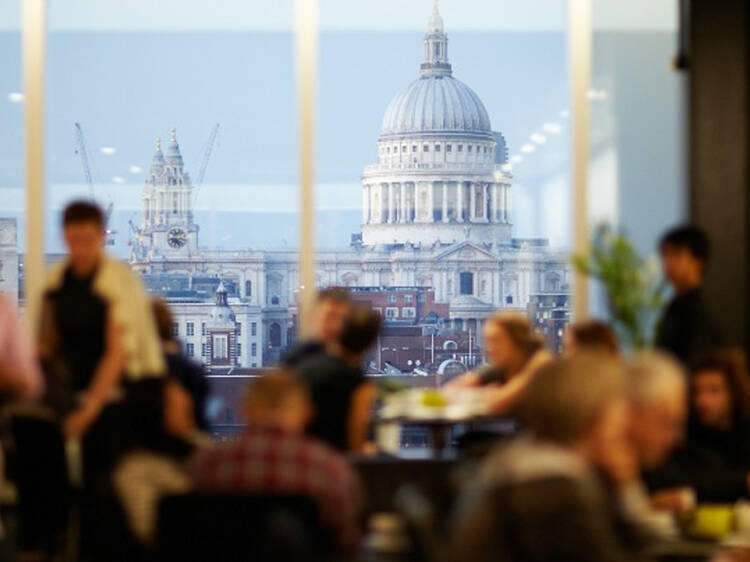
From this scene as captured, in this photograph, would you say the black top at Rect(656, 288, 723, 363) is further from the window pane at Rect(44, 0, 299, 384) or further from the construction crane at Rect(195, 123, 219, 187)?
the construction crane at Rect(195, 123, 219, 187)

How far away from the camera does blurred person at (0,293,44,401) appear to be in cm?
518

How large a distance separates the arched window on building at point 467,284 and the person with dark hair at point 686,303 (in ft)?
7.37

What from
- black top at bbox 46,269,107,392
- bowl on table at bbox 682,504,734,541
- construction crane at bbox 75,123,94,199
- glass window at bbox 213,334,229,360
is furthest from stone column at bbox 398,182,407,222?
bowl on table at bbox 682,504,734,541

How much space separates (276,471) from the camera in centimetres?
388

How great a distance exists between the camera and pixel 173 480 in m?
4.17

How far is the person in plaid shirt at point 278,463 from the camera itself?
3.87m

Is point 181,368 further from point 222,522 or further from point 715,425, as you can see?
point 222,522

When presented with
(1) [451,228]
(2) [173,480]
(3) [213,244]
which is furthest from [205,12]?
(2) [173,480]

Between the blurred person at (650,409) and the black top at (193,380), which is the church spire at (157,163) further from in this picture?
the blurred person at (650,409)

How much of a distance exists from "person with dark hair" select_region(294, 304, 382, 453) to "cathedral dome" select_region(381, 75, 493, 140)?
2588 mm

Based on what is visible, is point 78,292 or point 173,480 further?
point 78,292

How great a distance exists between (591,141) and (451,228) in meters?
1.10

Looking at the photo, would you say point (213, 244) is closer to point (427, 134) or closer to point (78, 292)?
point (427, 134)

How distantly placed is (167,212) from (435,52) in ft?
5.51
